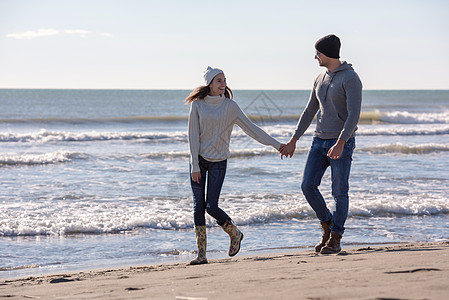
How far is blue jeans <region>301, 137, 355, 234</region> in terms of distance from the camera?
4.80m

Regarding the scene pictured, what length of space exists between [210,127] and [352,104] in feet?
4.03

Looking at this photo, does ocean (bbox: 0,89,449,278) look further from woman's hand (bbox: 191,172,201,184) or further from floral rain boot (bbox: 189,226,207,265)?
woman's hand (bbox: 191,172,201,184)

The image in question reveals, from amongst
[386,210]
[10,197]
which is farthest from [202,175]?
[10,197]

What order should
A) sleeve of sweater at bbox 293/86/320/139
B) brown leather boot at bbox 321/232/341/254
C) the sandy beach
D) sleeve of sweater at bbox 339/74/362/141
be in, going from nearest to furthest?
the sandy beach, sleeve of sweater at bbox 339/74/362/141, brown leather boot at bbox 321/232/341/254, sleeve of sweater at bbox 293/86/320/139

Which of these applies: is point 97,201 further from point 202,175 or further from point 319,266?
point 319,266

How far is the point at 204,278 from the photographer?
3.83 metres

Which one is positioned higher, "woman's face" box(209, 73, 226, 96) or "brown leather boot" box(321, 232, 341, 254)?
"woman's face" box(209, 73, 226, 96)

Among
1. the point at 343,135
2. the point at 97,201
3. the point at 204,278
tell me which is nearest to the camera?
the point at 204,278

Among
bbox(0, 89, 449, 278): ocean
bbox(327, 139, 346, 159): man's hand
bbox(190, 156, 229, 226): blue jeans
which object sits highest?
bbox(327, 139, 346, 159): man's hand

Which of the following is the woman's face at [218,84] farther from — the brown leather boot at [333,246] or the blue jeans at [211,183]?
the brown leather boot at [333,246]

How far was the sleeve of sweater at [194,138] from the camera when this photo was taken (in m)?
4.74

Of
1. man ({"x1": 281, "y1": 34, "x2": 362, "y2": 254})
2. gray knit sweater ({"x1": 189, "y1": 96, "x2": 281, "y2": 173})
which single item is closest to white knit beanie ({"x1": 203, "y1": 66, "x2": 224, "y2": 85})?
gray knit sweater ({"x1": 189, "y1": 96, "x2": 281, "y2": 173})

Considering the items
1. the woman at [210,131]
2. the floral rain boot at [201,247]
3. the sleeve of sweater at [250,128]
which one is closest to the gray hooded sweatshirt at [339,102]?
the sleeve of sweater at [250,128]

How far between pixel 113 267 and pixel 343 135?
2.44m
